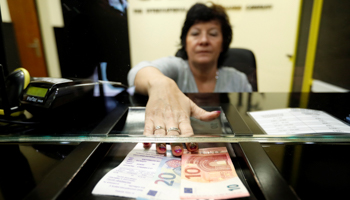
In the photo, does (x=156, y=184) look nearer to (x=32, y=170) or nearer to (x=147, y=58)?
(x=32, y=170)

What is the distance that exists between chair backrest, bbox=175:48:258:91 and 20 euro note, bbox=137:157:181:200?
0.57m

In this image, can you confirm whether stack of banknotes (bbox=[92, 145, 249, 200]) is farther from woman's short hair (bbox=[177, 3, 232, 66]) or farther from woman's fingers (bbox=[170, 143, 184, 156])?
woman's short hair (bbox=[177, 3, 232, 66])

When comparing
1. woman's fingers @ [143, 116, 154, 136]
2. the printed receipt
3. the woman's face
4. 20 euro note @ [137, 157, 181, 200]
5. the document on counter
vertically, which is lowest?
20 euro note @ [137, 157, 181, 200]

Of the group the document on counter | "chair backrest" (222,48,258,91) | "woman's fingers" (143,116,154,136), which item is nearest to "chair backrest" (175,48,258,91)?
"chair backrest" (222,48,258,91)

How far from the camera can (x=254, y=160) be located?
1.51 feet

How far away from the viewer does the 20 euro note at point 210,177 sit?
0.40m

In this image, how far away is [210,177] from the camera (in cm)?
45

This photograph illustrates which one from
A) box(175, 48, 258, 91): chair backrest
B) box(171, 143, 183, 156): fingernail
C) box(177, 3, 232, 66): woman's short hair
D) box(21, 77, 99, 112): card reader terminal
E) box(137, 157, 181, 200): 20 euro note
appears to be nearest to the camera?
box(137, 157, 181, 200): 20 euro note

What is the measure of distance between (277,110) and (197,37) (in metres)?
0.44

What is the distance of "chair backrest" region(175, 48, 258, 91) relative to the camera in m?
0.91

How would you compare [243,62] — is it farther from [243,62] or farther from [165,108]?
[165,108]

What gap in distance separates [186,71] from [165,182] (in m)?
0.51

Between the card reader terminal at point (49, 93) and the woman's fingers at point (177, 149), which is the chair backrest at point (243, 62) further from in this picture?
the card reader terminal at point (49, 93)

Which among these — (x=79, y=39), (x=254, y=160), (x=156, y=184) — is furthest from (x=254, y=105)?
(x=79, y=39)
